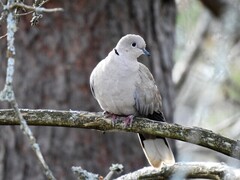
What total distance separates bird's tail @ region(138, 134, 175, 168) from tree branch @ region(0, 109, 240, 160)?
0.89 m

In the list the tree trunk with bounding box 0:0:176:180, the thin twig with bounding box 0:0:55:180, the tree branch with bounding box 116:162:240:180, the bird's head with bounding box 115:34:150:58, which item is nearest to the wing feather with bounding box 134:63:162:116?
the bird's head with bounding box 115:34:150:58

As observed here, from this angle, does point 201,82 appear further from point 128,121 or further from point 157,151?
point 128,121

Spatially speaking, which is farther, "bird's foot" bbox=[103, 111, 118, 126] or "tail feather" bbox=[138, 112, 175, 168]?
"tail feather" bbox=[138, 112, 175, 168]

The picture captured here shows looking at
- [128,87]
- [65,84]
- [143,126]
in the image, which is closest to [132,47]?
[128,87]

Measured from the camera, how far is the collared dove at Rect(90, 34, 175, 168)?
13.5 feet

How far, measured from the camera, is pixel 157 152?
430cm

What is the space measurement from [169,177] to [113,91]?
0.73 m

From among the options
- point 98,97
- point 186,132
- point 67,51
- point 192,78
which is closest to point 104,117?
point 186,132

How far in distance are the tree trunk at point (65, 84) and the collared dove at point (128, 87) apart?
116 centimetres

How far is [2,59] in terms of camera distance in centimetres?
546

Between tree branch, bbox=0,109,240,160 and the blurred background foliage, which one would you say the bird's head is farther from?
the blurred background foliage

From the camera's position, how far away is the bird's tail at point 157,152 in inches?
170

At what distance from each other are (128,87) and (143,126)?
0.75 metres

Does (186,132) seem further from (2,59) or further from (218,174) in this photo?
(2,59)
